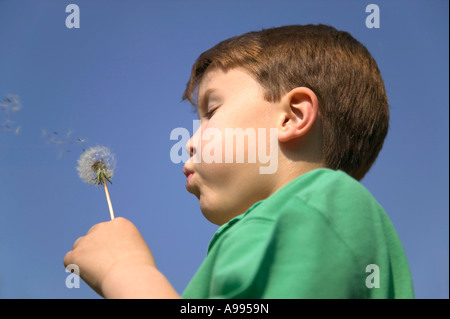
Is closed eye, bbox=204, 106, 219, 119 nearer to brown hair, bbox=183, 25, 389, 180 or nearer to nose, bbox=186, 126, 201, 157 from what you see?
nose, bbox=186, 126, 201, 157

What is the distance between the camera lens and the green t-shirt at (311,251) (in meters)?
1.16

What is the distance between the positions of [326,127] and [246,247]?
661mm

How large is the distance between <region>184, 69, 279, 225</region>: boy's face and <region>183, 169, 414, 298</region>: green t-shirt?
10.1 inches

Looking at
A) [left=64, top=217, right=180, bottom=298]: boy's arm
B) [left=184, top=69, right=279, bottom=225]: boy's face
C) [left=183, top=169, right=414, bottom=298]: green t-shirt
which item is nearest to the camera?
[left=183, top=169, right=414, bottom=298]: green t-shirt

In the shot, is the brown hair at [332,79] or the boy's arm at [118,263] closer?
the boy's arm at [118,263]

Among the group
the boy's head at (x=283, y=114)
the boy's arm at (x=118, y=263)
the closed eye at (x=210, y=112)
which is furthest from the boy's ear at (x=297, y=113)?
the boy's arm at (x=118, y=263)

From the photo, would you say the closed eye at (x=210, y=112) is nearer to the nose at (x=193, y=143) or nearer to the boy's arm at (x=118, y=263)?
the nose at (x=193, y=143)

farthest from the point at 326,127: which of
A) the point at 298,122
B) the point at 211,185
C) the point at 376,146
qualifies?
the point at 211,185

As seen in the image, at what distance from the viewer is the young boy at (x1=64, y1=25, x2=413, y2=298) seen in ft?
3.91

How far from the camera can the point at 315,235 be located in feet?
3.93

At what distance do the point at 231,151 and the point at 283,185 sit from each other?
0.20 meters

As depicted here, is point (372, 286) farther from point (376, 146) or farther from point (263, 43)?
point (263, 43)

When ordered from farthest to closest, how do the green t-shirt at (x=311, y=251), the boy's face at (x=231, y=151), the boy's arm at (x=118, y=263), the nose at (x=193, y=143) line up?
1. the nose at (x=193, y=143)
2. the boy's face at (x=231, y=151)
3. the boy's arm at (x=118, y=263)
4. the green t-shirt at (x=311, y=251)

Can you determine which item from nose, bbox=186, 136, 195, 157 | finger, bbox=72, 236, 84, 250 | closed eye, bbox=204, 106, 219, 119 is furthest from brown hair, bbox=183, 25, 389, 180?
finger, bbox=72, 236, 84, 250
